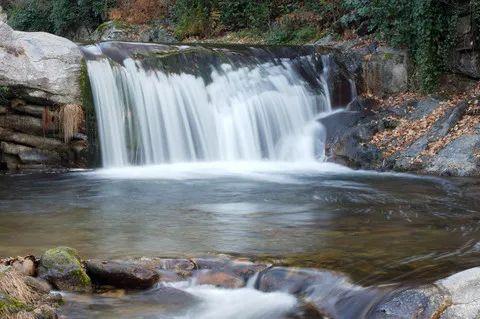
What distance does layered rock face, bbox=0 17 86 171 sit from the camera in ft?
41.0

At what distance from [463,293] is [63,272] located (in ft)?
10.7

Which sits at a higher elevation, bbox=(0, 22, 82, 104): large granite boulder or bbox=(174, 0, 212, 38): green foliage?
bbox=(174, 0, 212, 38): green foliage

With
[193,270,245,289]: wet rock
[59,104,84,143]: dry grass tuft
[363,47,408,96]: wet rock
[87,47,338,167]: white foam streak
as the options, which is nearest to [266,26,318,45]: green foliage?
[363,47,408,96]: wet rock

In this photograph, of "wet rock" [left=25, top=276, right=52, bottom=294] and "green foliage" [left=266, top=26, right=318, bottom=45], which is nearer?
"wet rock" [left=25, top=276, right=52, bottom=294]

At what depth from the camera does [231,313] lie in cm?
547

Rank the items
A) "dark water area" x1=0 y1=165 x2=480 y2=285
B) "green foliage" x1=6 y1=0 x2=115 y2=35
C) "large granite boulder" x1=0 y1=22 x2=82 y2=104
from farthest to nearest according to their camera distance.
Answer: "green foliage" x1=6 y1=0 x2=115 y2=35, "large granite boulder" x1=0 y1=22 x2=82 y2=104, "dark water area" x1=0 y1=165 x2=480 y2=285

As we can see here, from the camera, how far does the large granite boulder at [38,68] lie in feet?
40.6

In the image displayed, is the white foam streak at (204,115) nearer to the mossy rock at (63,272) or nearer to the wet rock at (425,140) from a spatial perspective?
the wet rock at (425,140)

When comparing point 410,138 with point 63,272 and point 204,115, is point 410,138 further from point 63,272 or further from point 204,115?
point 63,272

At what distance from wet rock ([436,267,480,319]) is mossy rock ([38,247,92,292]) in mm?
2961

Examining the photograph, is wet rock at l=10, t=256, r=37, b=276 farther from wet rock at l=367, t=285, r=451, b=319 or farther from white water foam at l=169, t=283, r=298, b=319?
wet rock at l=367, t=285, r=451, b=319

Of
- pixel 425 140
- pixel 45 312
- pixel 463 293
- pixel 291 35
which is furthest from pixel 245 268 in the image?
pixel 291 35

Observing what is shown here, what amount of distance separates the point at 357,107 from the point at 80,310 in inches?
414

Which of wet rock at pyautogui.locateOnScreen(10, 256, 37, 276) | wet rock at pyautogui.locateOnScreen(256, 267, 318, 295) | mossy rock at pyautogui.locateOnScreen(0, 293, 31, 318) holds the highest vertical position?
wet rock at pyautogui.locateOnScreen(10, 256, 37, 276)
